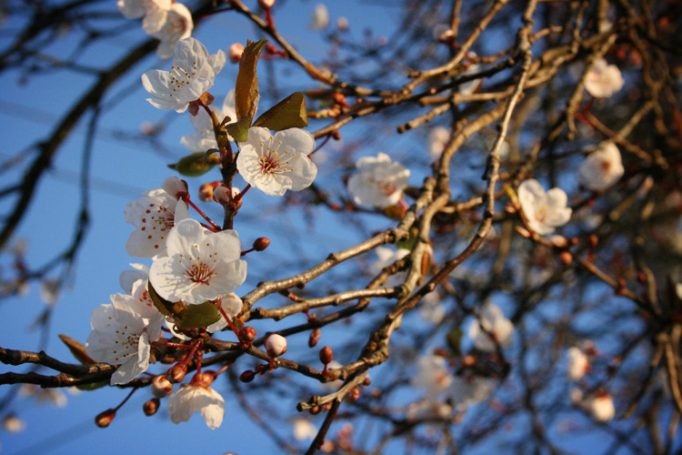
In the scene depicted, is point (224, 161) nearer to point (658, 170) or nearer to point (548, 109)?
point (658, 170)

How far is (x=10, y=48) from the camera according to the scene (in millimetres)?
2258

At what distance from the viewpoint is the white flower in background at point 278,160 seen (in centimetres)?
75

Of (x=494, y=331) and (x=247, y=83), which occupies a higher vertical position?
(x=494, y=331)

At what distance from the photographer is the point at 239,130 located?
703mm

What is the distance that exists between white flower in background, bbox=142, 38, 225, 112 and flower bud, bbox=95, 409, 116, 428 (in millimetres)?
455

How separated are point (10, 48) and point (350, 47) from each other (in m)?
1.47

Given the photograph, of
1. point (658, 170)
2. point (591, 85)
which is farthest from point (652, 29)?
point (658, 170)

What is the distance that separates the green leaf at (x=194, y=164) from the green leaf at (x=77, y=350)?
1.04ft

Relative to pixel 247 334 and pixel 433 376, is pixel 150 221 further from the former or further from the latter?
pixel 433 376

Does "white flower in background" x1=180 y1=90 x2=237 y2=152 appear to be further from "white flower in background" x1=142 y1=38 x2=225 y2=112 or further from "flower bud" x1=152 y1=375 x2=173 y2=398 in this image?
"flower bud" x1=152 y1=375 x2=173 y2=398

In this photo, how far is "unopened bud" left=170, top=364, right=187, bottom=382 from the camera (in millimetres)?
666

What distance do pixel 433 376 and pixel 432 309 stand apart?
1257 millimetres

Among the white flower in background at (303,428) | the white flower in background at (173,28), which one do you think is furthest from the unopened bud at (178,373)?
the white flower in background at (303,428)

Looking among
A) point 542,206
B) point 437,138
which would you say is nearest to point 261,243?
point 542,206
